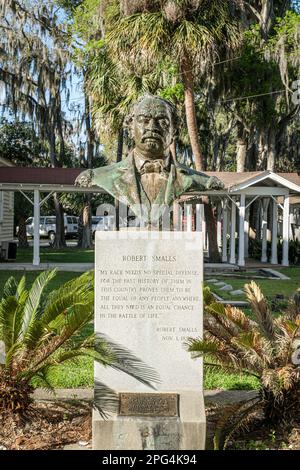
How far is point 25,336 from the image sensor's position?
529 cm

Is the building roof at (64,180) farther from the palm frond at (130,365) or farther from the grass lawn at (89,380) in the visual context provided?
the palm frond at (130,365)

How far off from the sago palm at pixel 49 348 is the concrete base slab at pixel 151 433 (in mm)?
183

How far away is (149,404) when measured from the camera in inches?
189

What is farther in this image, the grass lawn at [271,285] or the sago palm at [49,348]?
the grass lawn at [271,285]

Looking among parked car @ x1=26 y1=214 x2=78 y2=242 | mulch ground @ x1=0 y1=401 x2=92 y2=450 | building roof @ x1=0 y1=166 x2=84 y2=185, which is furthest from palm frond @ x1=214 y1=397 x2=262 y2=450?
parked car @ x1=26 y1=214 x2=78 y2=242

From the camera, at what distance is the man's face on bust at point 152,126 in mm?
4922

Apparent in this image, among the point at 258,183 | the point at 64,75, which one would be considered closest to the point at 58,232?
the point at 64,75

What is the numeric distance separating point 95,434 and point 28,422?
2.61ft

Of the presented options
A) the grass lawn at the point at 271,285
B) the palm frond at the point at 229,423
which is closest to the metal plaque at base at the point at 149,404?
the palm frond at the point at 229,423

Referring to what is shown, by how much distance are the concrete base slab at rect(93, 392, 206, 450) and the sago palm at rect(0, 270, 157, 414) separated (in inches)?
7.2

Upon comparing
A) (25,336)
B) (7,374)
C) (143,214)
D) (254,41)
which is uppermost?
(254,41)

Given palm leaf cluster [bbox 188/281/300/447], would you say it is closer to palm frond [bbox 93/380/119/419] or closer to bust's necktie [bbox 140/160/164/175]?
palm frond [bbox 93/380/119/419]

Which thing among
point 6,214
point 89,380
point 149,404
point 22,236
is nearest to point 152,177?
point 149,404
